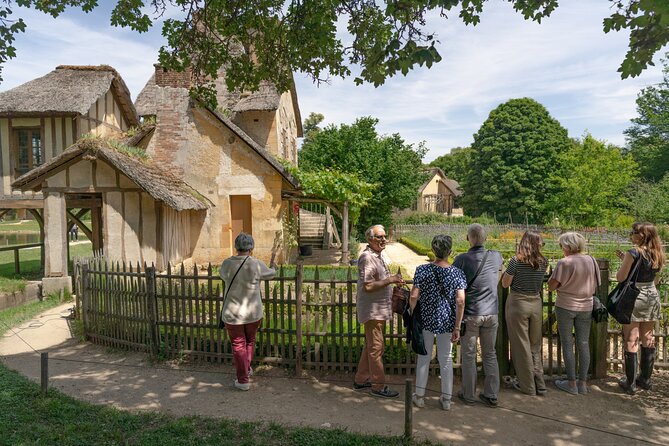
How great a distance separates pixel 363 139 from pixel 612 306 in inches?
932

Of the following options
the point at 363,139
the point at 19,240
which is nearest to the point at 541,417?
the point at 363,139

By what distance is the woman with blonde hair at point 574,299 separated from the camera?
4996 millimetres

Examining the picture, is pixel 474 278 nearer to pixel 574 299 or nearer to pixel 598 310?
pixel 574 299

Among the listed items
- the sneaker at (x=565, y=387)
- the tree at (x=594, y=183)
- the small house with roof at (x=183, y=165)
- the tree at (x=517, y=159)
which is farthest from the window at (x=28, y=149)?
the tree at (x=517, y=159)

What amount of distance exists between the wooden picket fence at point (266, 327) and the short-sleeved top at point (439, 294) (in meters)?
1.00

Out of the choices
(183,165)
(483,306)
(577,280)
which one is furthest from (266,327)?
(183,165)

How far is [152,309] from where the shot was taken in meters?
6.53

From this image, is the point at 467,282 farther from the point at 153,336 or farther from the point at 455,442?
the point at 153,336

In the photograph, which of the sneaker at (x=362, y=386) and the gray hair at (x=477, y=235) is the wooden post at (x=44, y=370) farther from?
the gray hair at (x=477, y=235)

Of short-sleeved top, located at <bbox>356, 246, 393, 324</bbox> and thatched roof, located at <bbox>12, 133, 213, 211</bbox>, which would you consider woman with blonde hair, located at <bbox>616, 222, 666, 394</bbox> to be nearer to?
short-sleeved top, located at <bbox>356, 246, 393, 324</bbox>

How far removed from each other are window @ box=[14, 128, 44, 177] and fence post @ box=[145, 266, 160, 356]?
10.7 meters

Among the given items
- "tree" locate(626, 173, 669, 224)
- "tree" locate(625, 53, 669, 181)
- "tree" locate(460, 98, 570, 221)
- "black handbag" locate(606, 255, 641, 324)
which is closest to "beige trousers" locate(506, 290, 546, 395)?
"black handbag" locate(606, 255, 641, 324)

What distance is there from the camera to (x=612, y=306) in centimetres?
523

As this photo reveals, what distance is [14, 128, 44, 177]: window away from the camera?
14234 mm
